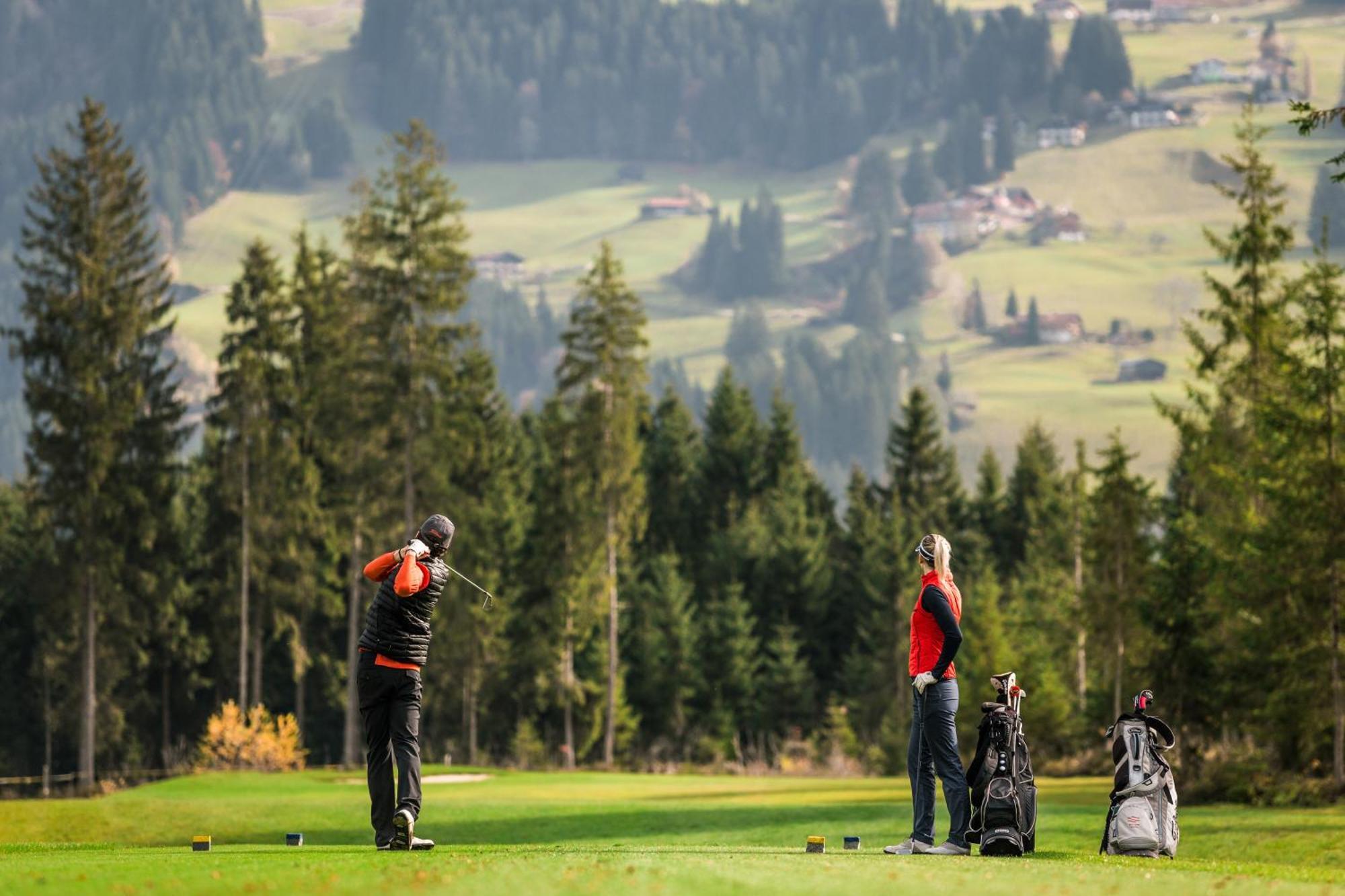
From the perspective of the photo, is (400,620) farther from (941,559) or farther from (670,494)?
(670,494)

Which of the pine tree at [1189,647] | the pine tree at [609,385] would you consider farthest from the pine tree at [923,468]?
the pine tree at [1189,647]

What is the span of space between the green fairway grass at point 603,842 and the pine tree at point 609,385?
65.7 feet

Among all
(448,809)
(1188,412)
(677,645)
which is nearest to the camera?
(448,809)

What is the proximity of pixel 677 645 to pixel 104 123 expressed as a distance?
27.7 m

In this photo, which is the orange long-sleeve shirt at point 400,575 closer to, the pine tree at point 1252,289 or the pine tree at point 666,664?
the pine tree at point 1252,289

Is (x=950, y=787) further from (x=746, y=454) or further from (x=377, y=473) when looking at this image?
(x=746, y=454)

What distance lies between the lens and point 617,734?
70.9 m

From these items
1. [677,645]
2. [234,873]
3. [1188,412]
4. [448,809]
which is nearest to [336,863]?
[234,873]

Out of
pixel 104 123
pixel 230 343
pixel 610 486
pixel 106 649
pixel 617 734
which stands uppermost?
pixel 104 123

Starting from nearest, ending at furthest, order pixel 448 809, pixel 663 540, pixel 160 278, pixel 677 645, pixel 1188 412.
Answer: pixel 448 809
pixel 1188 412
pixel 160 278
pixel 677 645
pixel 663 540

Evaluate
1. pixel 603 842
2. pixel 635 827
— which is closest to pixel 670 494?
pixel 635 827

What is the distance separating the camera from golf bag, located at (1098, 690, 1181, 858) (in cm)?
1532

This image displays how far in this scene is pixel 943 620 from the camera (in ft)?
48.8

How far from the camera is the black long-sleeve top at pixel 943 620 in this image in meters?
14.8
